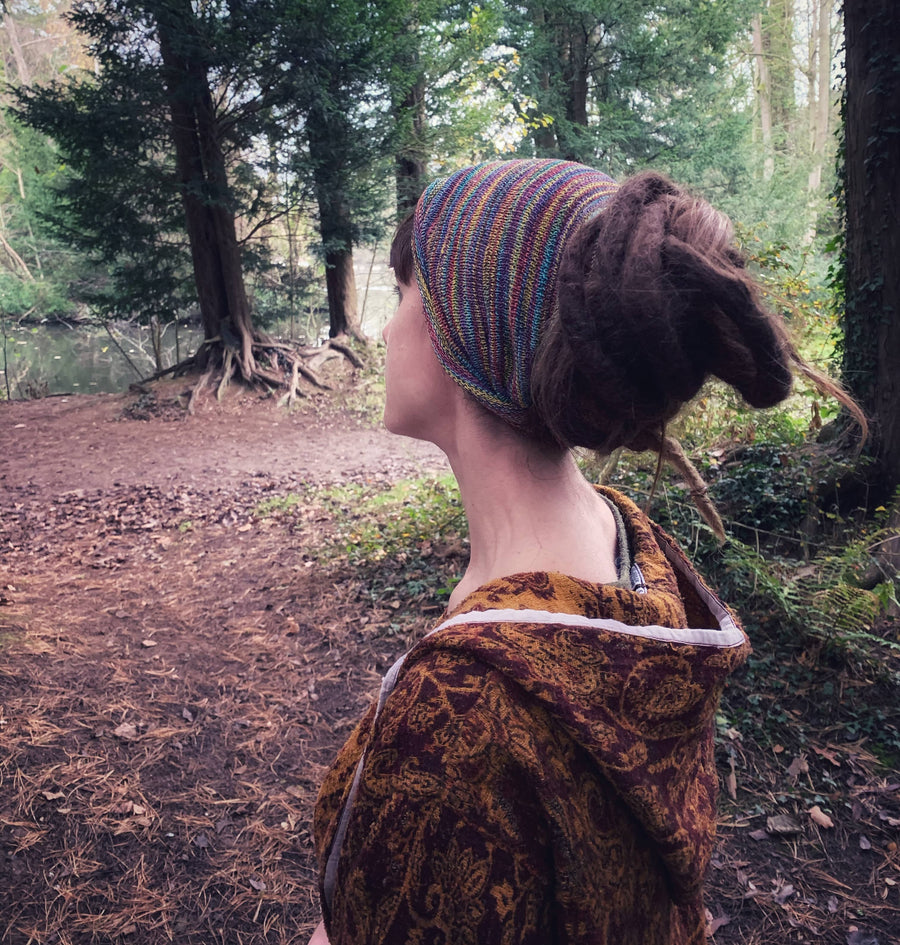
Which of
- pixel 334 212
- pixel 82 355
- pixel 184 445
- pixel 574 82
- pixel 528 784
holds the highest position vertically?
pixel 574 82

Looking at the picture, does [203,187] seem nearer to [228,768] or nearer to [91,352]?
[228,768]

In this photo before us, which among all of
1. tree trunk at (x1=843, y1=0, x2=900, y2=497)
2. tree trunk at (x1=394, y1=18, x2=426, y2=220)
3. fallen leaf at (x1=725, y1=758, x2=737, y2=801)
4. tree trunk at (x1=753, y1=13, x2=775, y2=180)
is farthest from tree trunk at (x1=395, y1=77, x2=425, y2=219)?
fallen leaf at (x1=725, y1=758, x2=737, y2=801)

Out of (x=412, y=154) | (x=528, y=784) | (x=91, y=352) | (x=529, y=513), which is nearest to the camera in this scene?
(x=528, y=784)

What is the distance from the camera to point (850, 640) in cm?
300

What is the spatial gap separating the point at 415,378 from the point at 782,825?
246 centimetres

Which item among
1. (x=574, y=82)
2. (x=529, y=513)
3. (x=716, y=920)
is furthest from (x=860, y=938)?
(x=574, y=82)

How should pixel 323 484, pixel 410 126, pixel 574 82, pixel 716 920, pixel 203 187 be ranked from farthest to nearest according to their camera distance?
pixel 574 82
pixel 410 126
pixel 203 187
pixel 323 484
pixel 716 920

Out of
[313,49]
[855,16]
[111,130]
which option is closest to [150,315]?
[111,130]

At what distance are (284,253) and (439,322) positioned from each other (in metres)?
15.0

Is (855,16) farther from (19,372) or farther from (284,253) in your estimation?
(19,372)

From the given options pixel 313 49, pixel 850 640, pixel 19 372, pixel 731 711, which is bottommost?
pixel 19 372

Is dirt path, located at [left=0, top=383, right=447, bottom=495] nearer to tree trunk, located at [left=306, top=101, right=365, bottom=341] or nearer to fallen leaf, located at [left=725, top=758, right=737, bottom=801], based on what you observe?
tree trunk, located at [left=306, top=101, right=365, bottom=341]

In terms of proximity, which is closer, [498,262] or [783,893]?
[498,262]

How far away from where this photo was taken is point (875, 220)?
11.9ft
